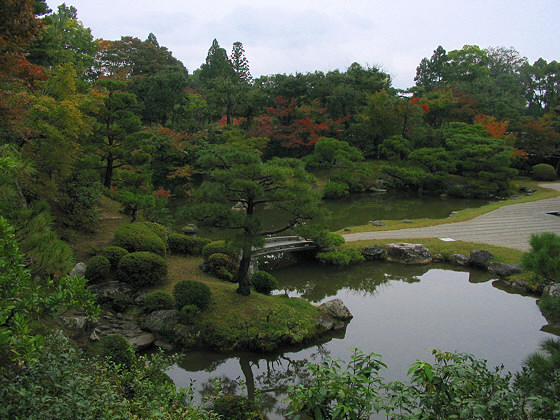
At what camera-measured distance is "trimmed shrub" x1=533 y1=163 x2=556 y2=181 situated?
2733 cm

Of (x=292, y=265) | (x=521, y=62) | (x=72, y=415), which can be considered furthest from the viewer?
(x=521, y=62)

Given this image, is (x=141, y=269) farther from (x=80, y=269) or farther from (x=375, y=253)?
(x=375, y=253)

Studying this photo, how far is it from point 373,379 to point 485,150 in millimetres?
23396

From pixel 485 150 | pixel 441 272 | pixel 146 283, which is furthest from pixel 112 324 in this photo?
pixel 485 150

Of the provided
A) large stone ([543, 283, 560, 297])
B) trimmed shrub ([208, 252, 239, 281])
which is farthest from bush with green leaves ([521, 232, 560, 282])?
trimmed shrub ([208, 252, 239, 281])

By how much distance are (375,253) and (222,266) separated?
5175mm

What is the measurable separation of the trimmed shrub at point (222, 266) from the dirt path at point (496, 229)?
5161 millimetres

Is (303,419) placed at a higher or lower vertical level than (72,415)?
lower

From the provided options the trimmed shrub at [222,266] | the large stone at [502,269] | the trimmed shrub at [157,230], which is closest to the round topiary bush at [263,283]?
the trimmed shrub at [222,266]

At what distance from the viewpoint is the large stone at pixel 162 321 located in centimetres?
768

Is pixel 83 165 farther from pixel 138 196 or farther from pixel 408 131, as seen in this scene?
pixel 408 131

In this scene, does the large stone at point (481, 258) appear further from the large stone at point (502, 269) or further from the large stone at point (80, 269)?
the large stone at point (80, 269)

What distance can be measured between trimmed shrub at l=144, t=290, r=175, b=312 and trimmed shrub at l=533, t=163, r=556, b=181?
1120 inches

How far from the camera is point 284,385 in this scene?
6496 mm
